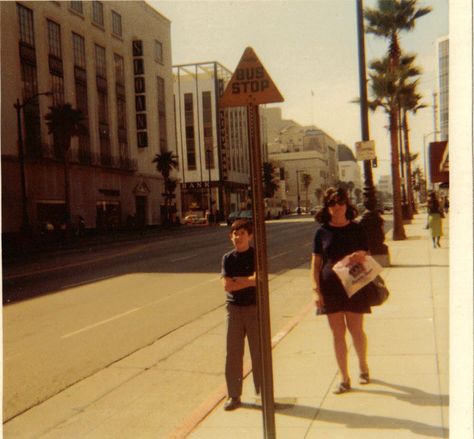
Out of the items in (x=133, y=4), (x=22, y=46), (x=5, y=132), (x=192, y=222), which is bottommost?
(x=192, y=222)

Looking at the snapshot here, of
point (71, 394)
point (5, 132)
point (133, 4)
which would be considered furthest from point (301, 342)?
point (133, 4)

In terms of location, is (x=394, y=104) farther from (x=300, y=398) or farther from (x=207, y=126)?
(x=207, y=126)

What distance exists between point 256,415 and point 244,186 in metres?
91.2

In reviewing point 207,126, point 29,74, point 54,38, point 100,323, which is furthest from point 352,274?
point 207,126

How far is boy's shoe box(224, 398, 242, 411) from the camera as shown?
4.94 metres

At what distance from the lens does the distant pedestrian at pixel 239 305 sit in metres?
4.89

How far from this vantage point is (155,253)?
22906 millimetres

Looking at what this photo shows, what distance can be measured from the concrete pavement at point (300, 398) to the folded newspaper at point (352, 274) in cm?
94

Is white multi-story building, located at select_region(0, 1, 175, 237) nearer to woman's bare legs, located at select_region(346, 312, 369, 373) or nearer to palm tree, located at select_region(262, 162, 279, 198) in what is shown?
palm tree, located at select_region(262, 162, 279, 198)

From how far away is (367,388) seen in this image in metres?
5.15

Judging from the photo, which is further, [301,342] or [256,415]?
[301,342]

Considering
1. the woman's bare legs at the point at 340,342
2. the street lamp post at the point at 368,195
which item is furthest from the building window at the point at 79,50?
the woman's bare legs at the point at 340,342

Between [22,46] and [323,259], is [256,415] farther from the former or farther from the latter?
[22,46]

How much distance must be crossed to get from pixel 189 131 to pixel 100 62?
35945mm
